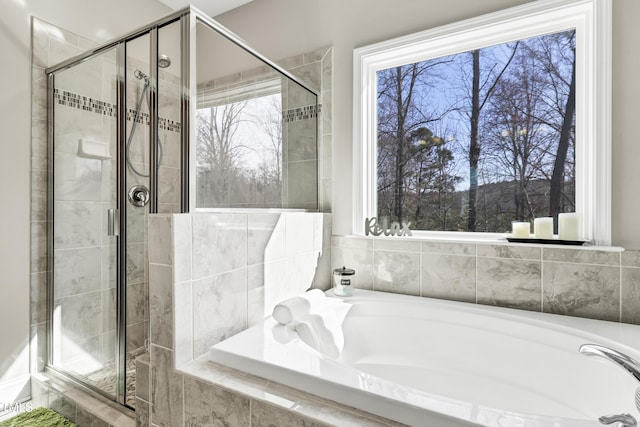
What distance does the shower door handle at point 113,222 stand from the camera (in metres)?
1.67

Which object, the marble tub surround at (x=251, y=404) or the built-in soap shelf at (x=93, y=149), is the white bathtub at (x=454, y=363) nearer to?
the marble tub surround at (x=251, y=404)

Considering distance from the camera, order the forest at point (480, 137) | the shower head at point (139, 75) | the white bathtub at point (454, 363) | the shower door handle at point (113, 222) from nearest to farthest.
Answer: the white bathtub at point (454, 363) → the shower head at point (139, 75) → the shower door handle at point (113, 222) → the forest at point (480, 137)

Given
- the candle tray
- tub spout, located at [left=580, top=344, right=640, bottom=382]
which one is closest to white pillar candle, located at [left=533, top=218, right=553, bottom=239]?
the candle tray

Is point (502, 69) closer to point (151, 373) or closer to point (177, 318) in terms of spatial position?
point (177, 318)

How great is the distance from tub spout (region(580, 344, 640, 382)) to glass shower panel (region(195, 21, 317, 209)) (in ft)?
4.25

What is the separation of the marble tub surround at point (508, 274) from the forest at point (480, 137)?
0.23 m

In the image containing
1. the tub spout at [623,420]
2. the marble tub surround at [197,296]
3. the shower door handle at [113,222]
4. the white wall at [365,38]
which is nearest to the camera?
the tub spout at [623,420]

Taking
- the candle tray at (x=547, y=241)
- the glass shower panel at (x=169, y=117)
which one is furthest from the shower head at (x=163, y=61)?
the candle tray at (x=547, y=241)

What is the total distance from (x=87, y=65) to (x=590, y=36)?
8.37 ft

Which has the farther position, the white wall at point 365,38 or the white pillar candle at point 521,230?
the white pillar candle at point 521,230

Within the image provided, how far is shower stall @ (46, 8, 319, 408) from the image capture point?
135 centimetres

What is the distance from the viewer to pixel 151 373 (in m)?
1.30

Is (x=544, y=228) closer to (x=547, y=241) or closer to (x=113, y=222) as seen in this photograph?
(x=547, y=241)

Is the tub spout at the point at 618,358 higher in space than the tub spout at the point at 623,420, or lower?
higher
